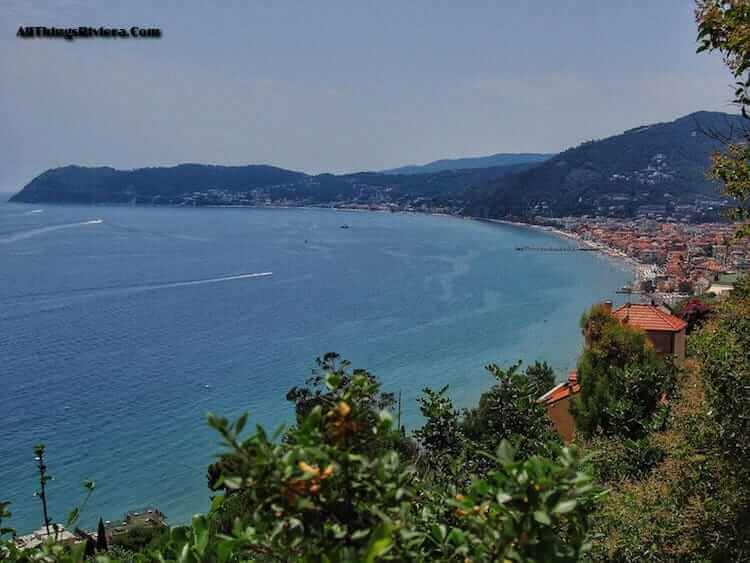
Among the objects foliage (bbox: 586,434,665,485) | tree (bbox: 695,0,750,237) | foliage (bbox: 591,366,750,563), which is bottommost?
foliage (bbox: 586,434,665,485)

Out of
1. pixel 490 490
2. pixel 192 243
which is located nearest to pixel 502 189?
pixel 192 243

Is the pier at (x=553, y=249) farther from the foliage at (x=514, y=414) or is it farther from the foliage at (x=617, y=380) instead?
the foliage at (x=514, y=414)

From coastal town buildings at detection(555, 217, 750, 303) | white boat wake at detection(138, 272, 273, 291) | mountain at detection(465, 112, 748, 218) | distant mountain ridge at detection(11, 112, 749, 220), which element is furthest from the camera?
distant mountain ridge at detection(11, 112, 749, 220)

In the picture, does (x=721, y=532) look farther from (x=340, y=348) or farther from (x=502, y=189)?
(x=502, y=189)

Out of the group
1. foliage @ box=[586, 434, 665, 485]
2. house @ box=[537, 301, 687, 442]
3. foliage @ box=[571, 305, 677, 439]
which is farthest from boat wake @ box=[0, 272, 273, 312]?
foliage @ box=[586, 434, 665, 485]

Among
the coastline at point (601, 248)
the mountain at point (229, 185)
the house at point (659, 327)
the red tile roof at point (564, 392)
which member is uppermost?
the mountain at point (229, 185)

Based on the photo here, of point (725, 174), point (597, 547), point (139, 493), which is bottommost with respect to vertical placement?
point (139, 493)

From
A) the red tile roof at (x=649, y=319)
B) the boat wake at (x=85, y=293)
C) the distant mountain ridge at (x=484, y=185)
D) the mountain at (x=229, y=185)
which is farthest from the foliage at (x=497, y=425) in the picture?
the mountain at (x=229, y=185)

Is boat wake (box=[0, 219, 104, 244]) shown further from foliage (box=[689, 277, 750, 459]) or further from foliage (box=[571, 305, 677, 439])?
foliage (box=[689, 277, 750, 459])
